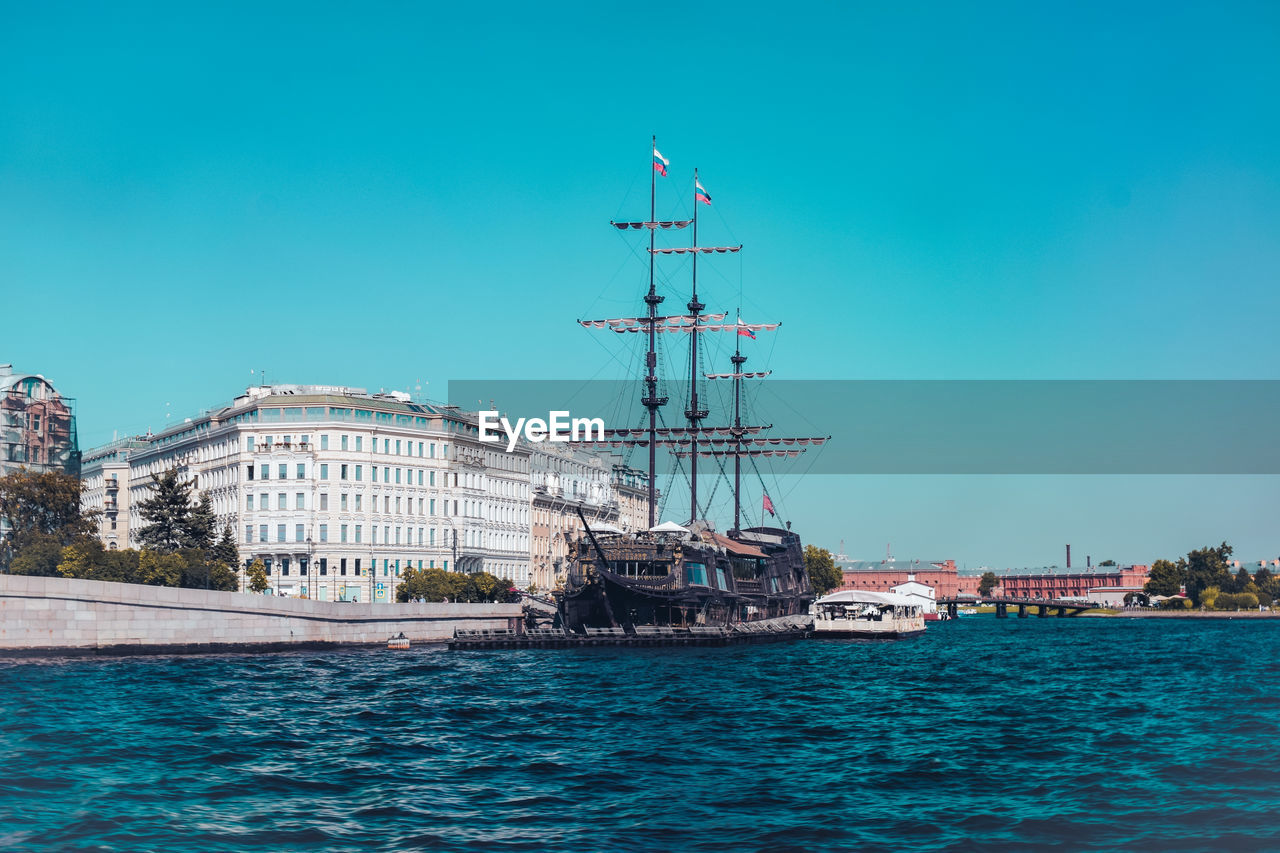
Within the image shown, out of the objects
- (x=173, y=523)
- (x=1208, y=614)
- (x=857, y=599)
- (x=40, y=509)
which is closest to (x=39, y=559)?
(x=173, y=523)

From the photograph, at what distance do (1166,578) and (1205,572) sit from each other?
715 cm

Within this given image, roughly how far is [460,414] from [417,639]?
1494 inches

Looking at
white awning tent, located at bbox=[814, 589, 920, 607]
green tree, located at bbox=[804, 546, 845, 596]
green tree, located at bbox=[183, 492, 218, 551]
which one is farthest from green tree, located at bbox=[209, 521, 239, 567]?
green tree, located at bbox=[804, 546, 845, 596]

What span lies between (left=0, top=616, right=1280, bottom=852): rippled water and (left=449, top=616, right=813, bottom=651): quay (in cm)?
2044

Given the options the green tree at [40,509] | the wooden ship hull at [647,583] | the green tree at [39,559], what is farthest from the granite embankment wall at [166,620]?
the green tree at [40,509]

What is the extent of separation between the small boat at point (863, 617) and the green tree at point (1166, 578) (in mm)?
100792

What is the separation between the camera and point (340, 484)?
94125 millimetres

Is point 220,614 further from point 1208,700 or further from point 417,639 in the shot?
point 1208,700

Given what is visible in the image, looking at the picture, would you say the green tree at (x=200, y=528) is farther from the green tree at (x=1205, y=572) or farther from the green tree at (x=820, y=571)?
the green tree at (x=1205, y=572)

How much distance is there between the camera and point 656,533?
251ft

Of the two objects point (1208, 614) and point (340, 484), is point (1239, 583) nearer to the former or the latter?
point (1208, 614)

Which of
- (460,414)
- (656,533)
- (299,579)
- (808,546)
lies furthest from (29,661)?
(808,546)

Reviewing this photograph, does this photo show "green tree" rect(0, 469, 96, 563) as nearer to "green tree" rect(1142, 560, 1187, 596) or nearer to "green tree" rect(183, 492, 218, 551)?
"green tree" rect(183, 492, 218, 551)

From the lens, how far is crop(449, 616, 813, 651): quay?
6731 cm
